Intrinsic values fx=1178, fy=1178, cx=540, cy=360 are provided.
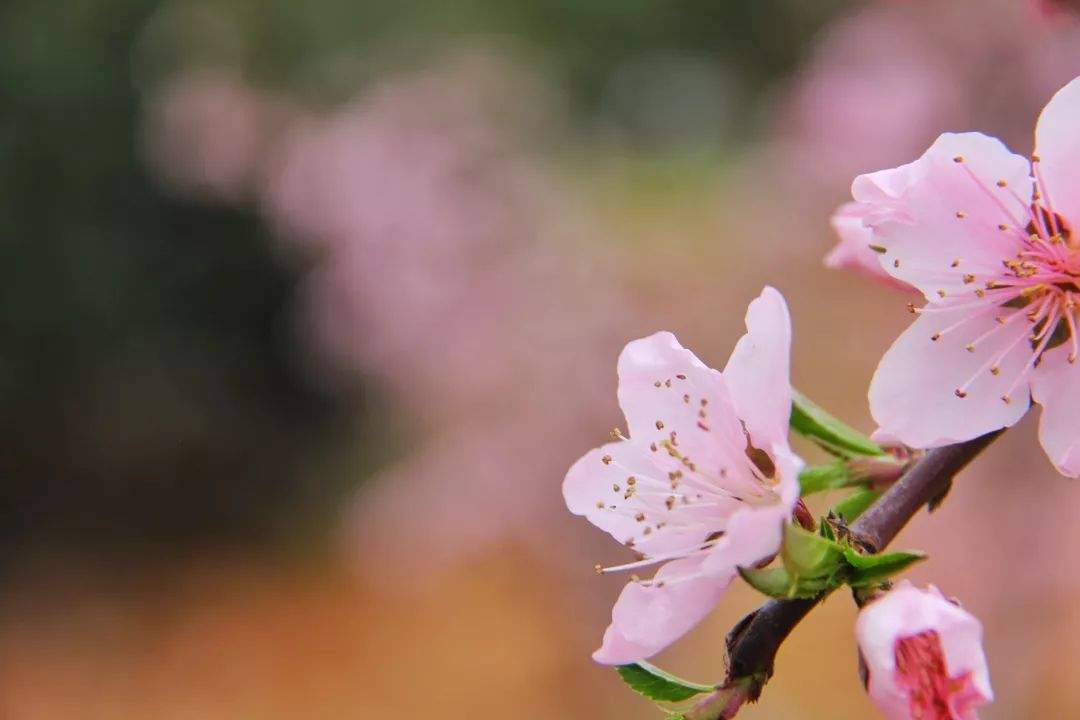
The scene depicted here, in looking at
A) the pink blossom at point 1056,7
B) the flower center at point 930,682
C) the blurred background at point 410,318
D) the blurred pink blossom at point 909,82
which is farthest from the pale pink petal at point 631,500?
the blurred background at point 410,318

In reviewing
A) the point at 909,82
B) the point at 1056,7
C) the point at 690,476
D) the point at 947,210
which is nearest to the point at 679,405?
the point at 690,476

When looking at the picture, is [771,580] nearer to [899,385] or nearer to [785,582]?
[785,582]

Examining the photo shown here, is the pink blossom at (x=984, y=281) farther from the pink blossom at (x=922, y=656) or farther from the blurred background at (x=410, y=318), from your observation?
the blurred background at (x=410, y=318)

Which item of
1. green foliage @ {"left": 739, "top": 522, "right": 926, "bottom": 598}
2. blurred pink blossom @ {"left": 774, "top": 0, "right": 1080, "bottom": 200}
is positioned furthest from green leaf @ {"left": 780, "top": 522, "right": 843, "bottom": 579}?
blurred pink blossom @ {"left": 774, "top": 0, "right": 1080, "bottom": 200}

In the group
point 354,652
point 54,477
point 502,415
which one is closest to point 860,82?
point 502,415

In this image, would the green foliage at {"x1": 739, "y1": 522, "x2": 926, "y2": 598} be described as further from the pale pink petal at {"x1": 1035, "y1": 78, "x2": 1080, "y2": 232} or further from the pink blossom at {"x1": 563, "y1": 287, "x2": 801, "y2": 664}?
the pale pink petal at {"x1": 1035, "y1": 78, "x2": 1080, "y2": 232}

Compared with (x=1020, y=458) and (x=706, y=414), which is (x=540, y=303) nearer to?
(x=1020, y=458)
